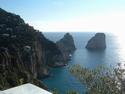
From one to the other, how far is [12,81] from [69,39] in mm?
128140

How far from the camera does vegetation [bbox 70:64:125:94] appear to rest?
2422 centimetres

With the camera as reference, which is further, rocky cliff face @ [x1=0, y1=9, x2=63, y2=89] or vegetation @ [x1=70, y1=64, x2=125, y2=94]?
rocky cliff face @ [x1=0, y1=9, x2=63, y2=89]

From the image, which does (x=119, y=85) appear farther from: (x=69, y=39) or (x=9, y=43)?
(x=69, y=39)

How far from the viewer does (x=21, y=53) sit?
82.8m

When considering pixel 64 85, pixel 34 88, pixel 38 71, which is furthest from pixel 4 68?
pixel 34 88

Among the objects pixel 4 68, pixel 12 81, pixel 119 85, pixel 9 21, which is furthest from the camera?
pixel 9 21

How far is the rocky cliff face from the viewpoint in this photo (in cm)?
6556

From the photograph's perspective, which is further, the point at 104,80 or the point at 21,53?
the point at 21,53

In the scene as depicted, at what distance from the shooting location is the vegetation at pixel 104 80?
2422 centimetres

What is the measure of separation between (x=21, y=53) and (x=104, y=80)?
59.5m

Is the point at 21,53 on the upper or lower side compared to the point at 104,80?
lower

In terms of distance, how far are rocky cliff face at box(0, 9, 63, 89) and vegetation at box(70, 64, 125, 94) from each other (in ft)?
85.6

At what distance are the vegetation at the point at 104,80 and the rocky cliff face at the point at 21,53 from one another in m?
26.1

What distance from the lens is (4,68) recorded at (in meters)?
62.8
